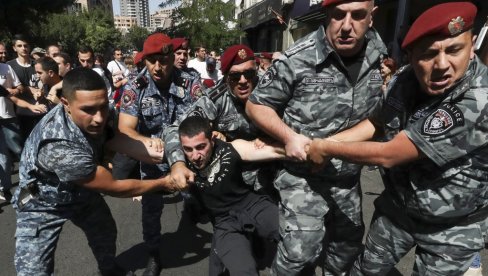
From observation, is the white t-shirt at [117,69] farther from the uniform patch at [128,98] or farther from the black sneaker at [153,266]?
the black sneaker at [153,266]

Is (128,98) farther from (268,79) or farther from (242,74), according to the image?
(268,79)

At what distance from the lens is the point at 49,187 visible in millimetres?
2078

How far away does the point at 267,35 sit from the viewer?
2175cm

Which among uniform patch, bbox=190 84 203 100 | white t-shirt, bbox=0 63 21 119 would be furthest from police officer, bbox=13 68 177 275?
white t-shirt, bbox=0 63 21 119

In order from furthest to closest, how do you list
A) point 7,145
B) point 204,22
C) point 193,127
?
point 204,22
point 7,145
point 193,127

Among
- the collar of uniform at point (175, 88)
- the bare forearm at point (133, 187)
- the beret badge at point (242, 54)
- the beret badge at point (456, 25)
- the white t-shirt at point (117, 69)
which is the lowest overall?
the bare forearm at point (133, 187)

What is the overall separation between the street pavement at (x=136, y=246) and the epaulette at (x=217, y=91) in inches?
58.5

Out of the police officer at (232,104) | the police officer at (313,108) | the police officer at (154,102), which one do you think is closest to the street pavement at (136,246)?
the police officer at (154,102)

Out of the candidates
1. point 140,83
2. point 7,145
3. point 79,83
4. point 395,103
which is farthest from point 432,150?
point 7,145

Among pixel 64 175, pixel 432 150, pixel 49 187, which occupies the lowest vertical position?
pixel 49 187

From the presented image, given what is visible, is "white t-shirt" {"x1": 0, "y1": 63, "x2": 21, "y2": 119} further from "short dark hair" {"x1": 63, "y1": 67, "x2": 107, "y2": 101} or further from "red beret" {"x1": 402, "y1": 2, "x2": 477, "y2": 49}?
"red beret" {"x1": 402, "y1": 2, "x2": 477, "y2": 49}

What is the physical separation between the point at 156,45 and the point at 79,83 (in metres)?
1.03

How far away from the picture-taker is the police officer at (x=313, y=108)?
6.59ft

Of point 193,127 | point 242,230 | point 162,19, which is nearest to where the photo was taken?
point 193,127
